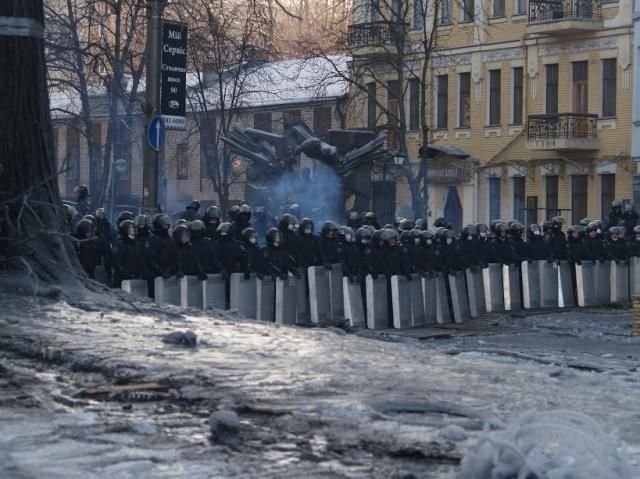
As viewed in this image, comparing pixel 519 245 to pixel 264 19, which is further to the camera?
pixel 519 245

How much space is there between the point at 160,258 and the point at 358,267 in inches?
156

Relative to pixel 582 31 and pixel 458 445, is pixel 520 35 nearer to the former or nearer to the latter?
pixel 582 31

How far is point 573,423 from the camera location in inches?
237

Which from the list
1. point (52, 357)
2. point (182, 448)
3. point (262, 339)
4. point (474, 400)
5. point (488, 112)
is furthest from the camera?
point (488, 112)

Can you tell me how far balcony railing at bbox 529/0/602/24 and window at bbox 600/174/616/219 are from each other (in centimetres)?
486

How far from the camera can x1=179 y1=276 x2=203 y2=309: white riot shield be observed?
62.5 feet

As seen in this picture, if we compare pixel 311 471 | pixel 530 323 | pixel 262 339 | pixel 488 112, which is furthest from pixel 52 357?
pixel 488 112

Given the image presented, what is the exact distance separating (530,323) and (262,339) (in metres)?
13.8

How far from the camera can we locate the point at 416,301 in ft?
75.3

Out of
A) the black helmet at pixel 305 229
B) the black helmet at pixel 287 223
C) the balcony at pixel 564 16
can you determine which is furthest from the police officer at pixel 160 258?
the balcony at pixel 564 16

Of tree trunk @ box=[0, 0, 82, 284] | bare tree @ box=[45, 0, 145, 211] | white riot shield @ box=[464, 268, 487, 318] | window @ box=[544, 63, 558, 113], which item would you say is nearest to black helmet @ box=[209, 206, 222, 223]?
bare tree @ box=[45, 0, 145, 211]

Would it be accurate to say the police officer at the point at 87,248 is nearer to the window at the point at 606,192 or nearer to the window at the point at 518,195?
the window at the point at 606,192

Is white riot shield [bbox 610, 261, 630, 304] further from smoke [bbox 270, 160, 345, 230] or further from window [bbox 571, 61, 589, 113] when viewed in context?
window [bbox 571, 61, 589, 113]

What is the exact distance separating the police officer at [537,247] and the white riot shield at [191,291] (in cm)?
927
